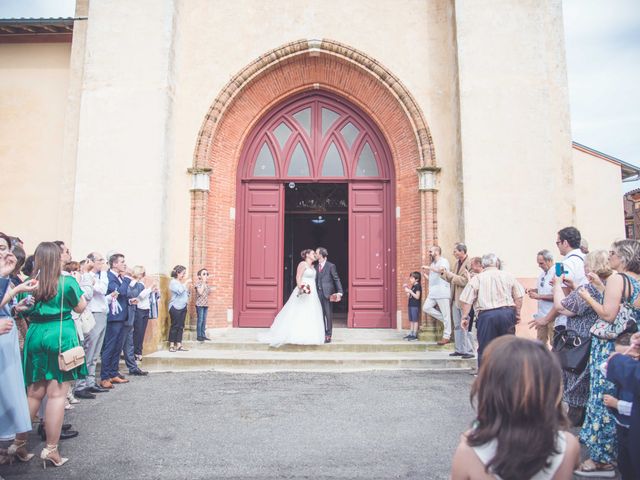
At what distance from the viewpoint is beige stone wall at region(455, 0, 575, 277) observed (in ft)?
29.1

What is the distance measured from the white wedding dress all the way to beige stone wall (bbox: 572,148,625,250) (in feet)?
22.8

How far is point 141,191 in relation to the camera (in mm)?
9172

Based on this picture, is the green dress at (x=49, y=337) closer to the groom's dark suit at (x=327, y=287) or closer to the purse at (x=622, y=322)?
the purse at (x=622, y=322)

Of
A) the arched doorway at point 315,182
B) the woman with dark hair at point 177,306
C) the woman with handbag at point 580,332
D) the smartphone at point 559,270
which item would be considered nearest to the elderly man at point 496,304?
the smartphone at point 559,270

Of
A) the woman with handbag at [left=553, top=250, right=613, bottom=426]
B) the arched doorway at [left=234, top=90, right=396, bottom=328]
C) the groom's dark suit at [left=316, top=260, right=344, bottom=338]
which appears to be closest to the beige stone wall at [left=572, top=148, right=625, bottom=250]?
the arched doorway at [left=234, top=90, right=396, bottom=328]

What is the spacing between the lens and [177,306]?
27.8 ft

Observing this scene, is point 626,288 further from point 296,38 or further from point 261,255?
point 296,38

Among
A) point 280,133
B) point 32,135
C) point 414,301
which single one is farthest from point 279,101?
point 32,135

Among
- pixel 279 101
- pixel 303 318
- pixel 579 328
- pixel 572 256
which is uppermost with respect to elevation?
pixel 279 101

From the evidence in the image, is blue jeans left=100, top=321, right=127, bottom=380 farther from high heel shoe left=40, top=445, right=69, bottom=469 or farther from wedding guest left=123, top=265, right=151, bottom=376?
high heel shoe left=40, top=445, right=69, bottom=469

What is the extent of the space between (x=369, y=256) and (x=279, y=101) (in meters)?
3.88

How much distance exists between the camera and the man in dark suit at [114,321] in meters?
6.74

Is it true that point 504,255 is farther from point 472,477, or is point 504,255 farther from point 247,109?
point 472,477

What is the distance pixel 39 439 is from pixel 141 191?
207 inches
